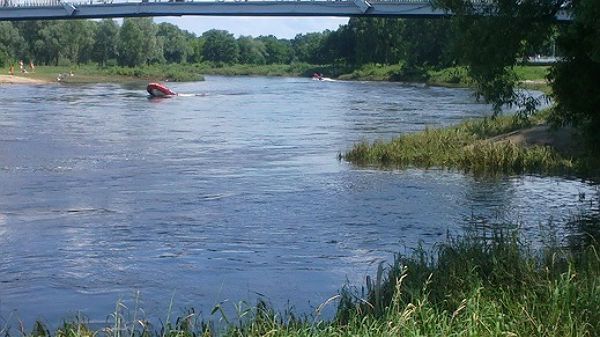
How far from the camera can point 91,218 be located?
17.3 meters

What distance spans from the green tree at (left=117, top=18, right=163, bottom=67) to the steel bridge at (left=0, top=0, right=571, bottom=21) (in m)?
49.2

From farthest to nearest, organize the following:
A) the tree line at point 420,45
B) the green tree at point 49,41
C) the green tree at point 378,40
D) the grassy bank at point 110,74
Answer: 1. the green tree at point 49,41
2. the green tree at point 378,40
3. the grassy bank at point 110,74
4. the tree line at point 420,45

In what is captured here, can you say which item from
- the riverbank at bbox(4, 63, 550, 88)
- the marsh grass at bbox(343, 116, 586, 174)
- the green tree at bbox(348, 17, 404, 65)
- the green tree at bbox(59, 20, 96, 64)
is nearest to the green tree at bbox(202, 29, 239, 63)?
the riverbank at bbox(4, 63, 550, 88)

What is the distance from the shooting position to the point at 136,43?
113 m

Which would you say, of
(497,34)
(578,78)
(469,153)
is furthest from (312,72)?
(578,78)

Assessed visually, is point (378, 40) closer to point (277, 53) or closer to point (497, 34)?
point (277, 53)

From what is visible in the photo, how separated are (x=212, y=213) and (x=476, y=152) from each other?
28.0ft

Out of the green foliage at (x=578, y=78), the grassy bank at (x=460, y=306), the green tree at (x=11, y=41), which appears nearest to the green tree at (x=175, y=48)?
the green tree at (x=11, y=41)

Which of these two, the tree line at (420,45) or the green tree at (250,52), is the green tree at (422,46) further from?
the green tree at (250,52)

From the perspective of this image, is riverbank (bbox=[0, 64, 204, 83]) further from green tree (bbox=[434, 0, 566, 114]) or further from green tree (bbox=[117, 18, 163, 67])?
green tree (bbox=[434, 0, 566, 114])

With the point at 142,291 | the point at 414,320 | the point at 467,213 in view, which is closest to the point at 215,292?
the point at 142,291

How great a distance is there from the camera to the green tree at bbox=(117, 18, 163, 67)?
11344cm

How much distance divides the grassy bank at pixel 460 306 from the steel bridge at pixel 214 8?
32.1m

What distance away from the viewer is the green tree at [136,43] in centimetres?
11344
